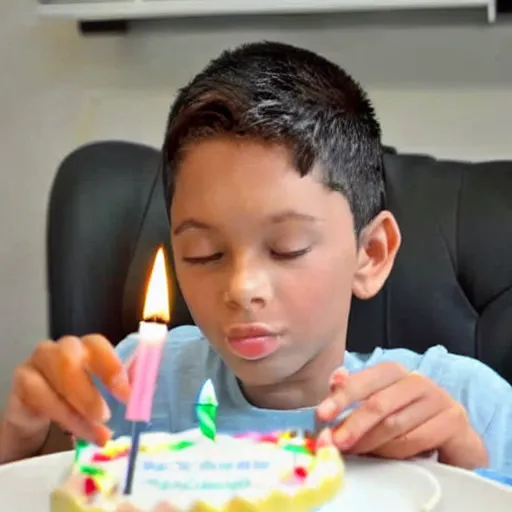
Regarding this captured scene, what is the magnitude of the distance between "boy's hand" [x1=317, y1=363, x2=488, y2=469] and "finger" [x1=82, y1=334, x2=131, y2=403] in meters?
0.16

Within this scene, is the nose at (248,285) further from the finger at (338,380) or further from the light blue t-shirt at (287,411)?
the light blue t-shirt at (287,411)

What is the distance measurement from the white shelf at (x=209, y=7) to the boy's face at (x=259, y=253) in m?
0.54

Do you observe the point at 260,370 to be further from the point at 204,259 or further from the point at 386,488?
the point at 386,488

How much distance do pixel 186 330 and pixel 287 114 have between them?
0.40m

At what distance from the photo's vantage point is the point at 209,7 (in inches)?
59.4

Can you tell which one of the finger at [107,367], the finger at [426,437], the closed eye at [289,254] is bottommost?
the finger at [426,437]

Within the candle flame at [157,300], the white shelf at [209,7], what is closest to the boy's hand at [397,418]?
the candle flame at [157,300]

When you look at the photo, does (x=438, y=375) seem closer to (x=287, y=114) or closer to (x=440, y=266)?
(x=440, y=266)

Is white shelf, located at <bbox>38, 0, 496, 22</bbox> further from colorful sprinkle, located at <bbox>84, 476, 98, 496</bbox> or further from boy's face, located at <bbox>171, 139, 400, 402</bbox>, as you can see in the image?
colorful sprinkle, located at <bbox>84, 476, 98, 496</bbox>

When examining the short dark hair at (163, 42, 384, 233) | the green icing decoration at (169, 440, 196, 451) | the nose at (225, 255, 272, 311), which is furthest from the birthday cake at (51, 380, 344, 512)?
the short dark hair at (163, 42, 384, 233)

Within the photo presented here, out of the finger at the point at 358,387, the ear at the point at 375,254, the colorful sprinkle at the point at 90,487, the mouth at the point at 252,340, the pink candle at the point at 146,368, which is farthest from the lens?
the ear at the point at 375,254

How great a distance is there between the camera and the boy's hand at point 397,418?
0.78m

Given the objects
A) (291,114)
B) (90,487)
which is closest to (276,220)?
(291,114)

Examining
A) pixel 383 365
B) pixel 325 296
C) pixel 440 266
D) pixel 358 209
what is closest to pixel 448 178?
pixel 440 266
